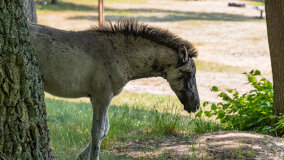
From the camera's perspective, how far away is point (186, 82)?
6.17 metres

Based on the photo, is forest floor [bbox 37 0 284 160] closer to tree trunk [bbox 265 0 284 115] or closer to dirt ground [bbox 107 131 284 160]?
dirt ground [bbox 107 131 284 160]

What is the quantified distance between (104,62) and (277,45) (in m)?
2.86

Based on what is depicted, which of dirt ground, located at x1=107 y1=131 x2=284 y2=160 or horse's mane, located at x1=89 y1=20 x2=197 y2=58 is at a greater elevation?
horse's mane, located at x1=89 y1=20 x2=197 y2=58

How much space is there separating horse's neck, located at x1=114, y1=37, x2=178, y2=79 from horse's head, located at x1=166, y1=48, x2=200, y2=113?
0.45ft

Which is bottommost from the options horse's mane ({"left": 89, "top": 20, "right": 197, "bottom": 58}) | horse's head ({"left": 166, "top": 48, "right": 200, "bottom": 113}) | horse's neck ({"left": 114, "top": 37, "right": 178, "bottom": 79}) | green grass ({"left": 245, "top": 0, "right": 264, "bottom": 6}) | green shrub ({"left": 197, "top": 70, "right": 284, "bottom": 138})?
green shrub ({"left": 197, "top": 70, "right": 284, "bottom": 138})

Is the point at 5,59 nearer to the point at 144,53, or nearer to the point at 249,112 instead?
the point at 144,53

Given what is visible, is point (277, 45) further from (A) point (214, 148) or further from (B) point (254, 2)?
(B) point (254, 2)

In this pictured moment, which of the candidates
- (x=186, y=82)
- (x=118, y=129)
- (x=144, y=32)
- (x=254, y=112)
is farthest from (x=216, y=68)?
(x=144, y=32)

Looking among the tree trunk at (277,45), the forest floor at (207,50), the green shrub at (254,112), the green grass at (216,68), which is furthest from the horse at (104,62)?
the green grass at (216,68)

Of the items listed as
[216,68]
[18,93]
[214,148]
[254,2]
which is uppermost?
[254,2]

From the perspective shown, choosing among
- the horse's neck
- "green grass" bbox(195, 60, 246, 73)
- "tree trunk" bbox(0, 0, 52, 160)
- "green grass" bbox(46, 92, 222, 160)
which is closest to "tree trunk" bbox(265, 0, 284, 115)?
"green grass" bbox(46, 92, 222, 160)

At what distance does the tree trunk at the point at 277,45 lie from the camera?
6586mm

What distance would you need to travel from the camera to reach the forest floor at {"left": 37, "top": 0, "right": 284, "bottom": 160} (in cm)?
591

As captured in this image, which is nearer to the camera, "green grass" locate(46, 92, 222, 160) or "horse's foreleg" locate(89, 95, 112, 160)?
"horse's foreleg" locate(89, 95, 112, 160)
